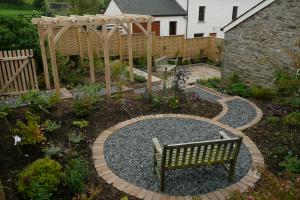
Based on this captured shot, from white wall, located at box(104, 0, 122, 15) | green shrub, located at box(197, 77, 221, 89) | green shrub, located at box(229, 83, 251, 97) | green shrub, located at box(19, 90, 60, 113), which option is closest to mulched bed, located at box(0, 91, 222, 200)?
green shrub, located at box(19, 90, 60, 113)

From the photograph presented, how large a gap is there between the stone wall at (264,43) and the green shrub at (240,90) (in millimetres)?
685

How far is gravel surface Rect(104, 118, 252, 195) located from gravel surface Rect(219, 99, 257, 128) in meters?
0.65

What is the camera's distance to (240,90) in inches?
403

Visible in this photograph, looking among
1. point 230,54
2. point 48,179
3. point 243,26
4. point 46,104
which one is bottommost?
point 48,179

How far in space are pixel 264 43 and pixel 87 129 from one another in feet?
23.8

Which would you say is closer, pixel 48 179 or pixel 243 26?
pixel 48 179

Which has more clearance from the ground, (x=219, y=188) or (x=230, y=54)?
(x=230, y=54)

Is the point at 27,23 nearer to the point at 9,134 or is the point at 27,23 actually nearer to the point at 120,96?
the point at 120,96

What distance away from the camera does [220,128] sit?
7105 millimetres

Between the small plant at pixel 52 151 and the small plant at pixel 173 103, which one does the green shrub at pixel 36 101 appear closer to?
the small plant at pixel 52 151

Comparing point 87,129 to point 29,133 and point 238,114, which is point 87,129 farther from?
point 238,114

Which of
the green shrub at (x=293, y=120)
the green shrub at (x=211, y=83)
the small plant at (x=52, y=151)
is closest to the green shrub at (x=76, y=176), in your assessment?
the small plant at (x=52, y=151)

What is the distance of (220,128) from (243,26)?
545cm

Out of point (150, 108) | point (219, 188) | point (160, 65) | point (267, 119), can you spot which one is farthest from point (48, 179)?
point (160, 65)
